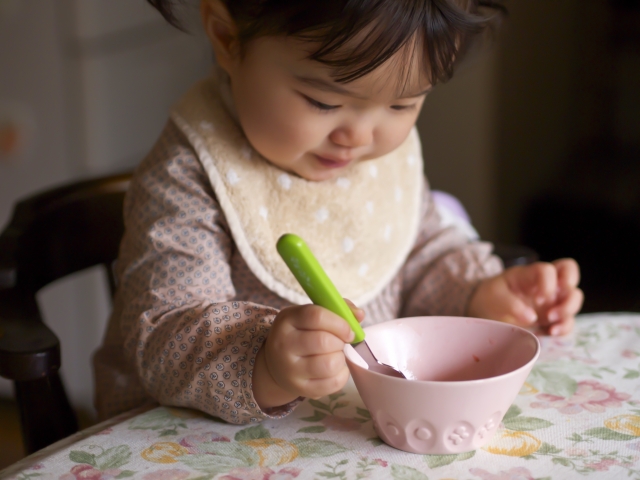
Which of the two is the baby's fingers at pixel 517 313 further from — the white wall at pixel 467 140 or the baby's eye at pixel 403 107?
the white wall at pixel 467 140

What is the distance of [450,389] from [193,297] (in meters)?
0.30

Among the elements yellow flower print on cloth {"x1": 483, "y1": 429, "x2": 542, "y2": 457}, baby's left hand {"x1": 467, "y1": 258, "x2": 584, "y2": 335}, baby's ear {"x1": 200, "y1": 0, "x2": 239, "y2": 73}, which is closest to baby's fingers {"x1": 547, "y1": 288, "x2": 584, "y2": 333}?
baby's left hand {"x1": 467, "y1": 258, "x2": 584, "y2": 335}

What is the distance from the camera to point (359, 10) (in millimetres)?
585

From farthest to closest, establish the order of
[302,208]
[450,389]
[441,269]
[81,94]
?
1. [81,94]
2. [441,269]
3. [302,208]
4. [450,389]

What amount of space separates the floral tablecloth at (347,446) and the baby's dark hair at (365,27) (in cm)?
31

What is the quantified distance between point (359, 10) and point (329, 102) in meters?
0.10

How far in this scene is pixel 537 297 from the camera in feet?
2.63

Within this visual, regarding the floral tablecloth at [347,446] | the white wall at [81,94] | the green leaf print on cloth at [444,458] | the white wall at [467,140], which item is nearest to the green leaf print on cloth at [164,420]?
the floral tablecloth at [347,446]

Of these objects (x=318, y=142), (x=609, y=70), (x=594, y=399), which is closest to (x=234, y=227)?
(x=318, y=142)

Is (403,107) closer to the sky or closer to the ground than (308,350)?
closer to the sky

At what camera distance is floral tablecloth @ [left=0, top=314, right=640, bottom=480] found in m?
0.50

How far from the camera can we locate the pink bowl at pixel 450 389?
0.50 m

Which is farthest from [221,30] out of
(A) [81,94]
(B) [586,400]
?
(A) [81,94]

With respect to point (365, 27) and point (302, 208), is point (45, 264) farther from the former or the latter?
point (365, 27)
